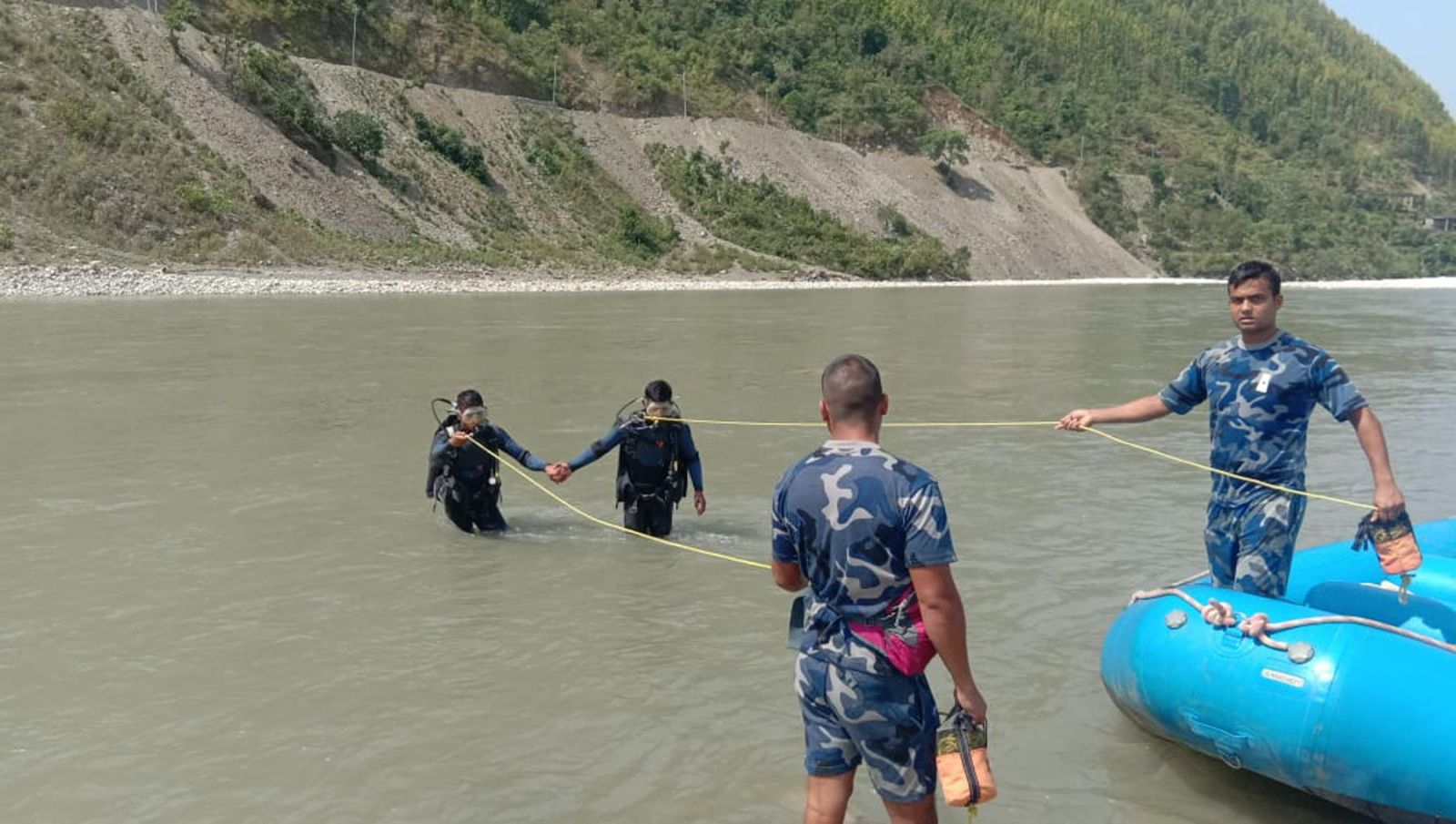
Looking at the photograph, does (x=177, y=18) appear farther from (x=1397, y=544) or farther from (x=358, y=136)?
(x=1397, y=544)

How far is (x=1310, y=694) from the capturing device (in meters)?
4.22

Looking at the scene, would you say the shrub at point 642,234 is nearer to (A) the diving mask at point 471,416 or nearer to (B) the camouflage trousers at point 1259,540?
(A) the diving mask at point 471,416

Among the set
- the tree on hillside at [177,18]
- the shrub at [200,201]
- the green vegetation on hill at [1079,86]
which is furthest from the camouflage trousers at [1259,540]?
the green vegetation on hill at [1079,86]

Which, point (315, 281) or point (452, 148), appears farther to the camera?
point (452, 148)

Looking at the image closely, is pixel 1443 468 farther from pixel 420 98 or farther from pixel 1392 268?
pixel 1392 268

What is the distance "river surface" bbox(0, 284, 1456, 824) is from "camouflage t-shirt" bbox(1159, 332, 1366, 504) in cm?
131

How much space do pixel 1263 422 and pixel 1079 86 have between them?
13842 centimetres

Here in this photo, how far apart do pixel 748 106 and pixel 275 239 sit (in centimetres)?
4660

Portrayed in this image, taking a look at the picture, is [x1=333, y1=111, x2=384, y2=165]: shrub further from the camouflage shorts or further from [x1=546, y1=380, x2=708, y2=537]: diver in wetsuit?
the camouflage shorts

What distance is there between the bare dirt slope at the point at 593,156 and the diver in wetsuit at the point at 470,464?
40.5 m

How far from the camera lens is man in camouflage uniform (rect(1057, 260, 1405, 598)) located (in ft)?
16.1

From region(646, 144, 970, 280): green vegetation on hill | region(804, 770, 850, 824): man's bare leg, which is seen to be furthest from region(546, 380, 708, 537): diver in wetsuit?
region(646, 144, 970, 280): green vegetation on hill

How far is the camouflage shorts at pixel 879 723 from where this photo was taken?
3318 millimetres

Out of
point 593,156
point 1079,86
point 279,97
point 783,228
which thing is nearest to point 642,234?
point 593,156
